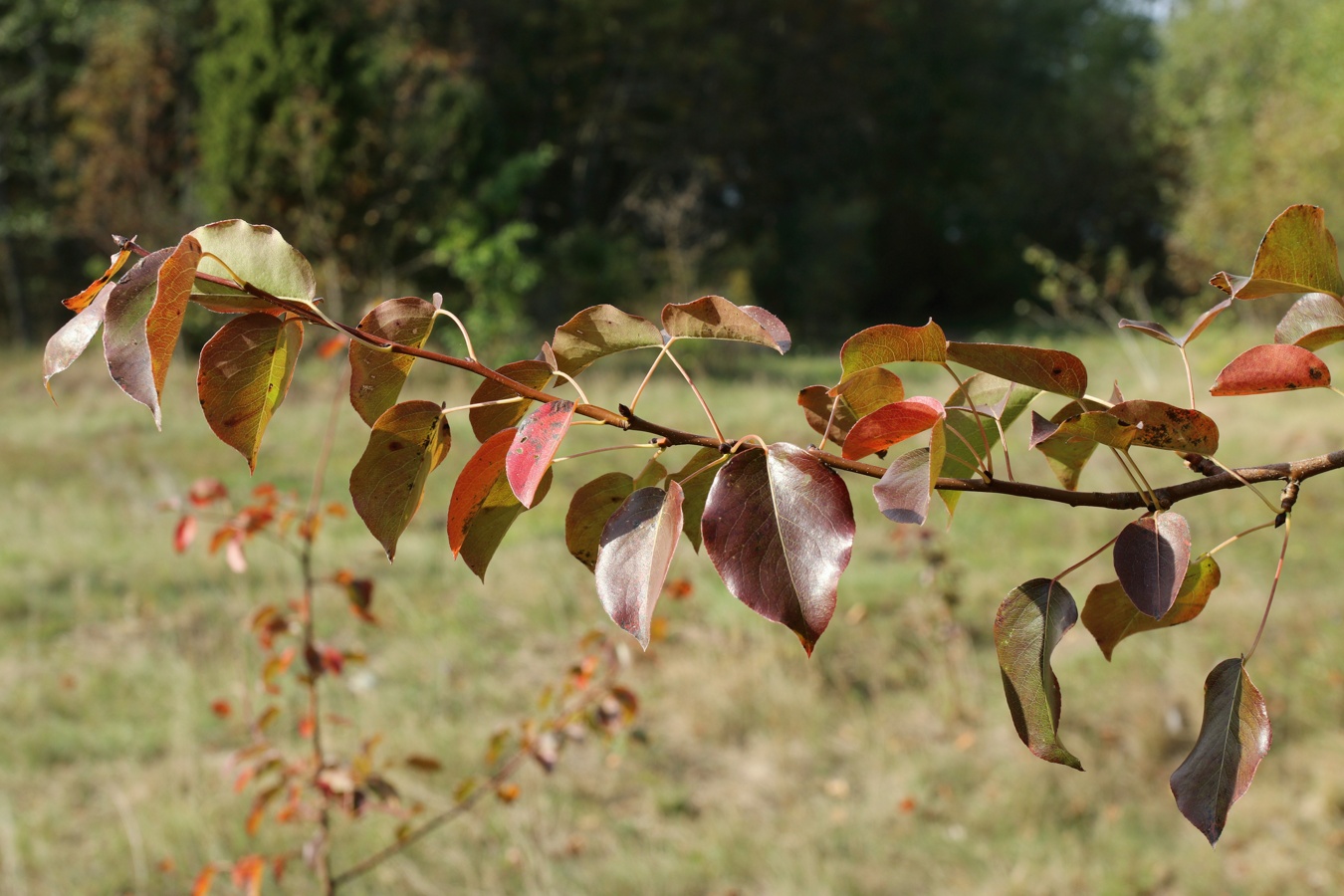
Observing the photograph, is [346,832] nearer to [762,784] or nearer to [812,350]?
[762,784]

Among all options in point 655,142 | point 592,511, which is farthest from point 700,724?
point 655,142

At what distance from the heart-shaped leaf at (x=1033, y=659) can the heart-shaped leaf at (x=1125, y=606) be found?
47mm

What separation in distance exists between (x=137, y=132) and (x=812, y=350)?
683 cm

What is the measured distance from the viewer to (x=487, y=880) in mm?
1864

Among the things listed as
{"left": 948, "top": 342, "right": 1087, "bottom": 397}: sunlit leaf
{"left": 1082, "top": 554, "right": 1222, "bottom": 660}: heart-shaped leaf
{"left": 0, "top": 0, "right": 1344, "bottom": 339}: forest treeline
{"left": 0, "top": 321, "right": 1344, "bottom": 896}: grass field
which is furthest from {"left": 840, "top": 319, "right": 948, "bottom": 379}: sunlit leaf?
{"left": 0, "top": 0, "right": 1344, "bottom": 339}: forest treeline

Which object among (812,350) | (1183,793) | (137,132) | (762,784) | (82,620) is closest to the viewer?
(1183,793)

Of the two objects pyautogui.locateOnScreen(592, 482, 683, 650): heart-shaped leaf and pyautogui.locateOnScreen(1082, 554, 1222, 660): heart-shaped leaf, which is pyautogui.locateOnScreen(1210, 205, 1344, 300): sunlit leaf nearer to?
pyautogui.locateOnScreen(1082, 554, 1222, 660): heart-shaped leaf

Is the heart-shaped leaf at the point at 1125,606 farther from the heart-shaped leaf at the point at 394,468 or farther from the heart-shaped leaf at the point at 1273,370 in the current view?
the heart-shaped leaf at the point at 394,468

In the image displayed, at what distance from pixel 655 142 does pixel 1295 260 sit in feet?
42.1

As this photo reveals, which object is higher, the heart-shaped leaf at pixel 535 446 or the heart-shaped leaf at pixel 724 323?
the heart-shaped leaf at pixel 724 323

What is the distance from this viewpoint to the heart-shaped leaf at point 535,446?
34 centimetres

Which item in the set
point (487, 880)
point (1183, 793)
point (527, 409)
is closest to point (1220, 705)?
point (1183, 793)

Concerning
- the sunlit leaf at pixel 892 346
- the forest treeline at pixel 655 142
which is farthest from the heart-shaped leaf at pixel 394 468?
the forest treeline at pixel 655 142

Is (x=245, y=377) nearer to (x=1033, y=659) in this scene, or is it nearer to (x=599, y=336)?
(x=599, y=336)
